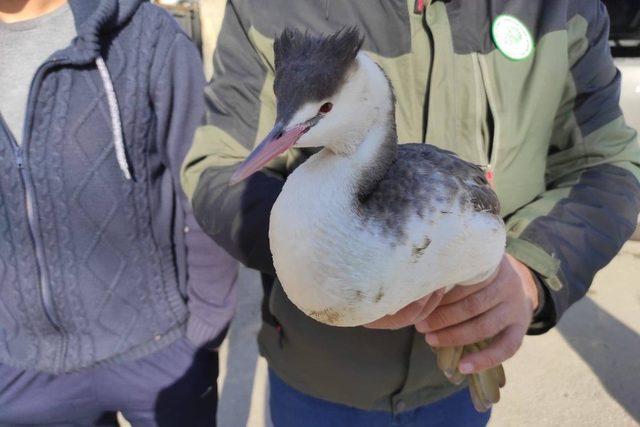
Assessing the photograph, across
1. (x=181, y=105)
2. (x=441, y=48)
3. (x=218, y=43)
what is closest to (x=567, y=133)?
(x=441, y=48)

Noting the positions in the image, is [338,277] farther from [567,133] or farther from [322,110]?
[567,133]

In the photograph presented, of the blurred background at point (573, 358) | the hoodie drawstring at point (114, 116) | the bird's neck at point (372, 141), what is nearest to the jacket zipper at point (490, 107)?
the bird's neck at point (372, 141)

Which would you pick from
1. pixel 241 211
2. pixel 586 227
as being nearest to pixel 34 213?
pixel 241 211

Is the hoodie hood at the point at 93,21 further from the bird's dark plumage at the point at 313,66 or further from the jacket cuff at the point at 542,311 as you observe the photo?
the jacket cuff at the point at 542,311

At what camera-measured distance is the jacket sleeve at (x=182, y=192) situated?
1503 mm

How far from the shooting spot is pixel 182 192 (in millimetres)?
1582

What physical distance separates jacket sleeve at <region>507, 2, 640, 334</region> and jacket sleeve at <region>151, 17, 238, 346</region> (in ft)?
2.80

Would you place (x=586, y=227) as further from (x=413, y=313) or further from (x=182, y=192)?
(x=182, y=192)

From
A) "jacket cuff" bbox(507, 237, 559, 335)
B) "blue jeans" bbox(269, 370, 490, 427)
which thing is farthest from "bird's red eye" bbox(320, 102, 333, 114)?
"blue jeans" bbox(269, 370, 490, 427)

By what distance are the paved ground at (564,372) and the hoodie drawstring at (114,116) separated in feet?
5.17

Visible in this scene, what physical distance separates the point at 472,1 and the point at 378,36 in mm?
218

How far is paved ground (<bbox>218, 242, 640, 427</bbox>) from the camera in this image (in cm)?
256

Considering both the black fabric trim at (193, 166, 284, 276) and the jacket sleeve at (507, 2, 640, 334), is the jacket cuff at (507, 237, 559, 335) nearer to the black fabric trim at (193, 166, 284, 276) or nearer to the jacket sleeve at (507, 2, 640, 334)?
the jacket sleeve at (507, 2, 640, 334)

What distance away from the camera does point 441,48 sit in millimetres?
1195
